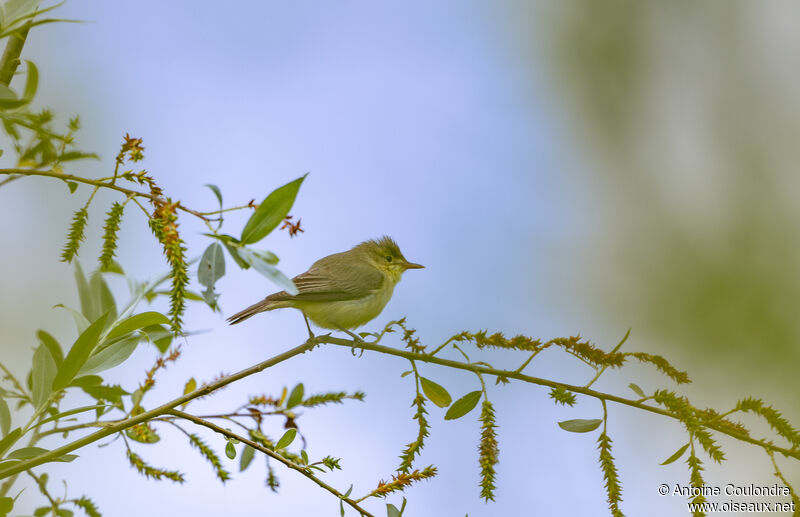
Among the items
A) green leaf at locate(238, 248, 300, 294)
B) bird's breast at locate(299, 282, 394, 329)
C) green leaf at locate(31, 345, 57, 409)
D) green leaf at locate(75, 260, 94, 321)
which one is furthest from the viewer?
bird's breast at locate(299, 282, 394, 329)

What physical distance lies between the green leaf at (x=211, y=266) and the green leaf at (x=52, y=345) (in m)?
0.33

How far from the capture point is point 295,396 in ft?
6.00

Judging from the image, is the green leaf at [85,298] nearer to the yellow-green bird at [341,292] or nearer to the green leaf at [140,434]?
the green leaf at [140,434]

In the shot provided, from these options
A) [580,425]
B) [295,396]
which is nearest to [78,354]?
[295,396]

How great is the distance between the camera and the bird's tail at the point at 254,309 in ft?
9.55

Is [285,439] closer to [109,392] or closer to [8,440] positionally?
[109,392]

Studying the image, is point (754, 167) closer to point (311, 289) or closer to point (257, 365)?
point (311, 289)

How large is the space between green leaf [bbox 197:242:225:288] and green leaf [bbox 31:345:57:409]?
334 mm

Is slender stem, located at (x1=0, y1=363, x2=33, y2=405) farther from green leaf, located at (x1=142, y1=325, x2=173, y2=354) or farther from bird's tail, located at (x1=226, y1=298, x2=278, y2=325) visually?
→ bird's tail, located at (x1=226, y1=298, x2=278, y2=325)

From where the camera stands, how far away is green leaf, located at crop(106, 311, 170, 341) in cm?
135

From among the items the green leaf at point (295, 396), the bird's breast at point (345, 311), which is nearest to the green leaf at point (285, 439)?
the green leaf at point (295, 396)

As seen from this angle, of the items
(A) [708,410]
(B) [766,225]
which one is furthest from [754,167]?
(A) [708,410]

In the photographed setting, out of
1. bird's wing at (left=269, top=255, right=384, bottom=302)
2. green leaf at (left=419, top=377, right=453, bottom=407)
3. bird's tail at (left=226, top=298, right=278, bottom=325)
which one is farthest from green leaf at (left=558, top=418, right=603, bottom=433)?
bird's wing at (left=269, top=255, right=384, bottom=302)

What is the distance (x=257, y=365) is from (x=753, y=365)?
6181 mm
